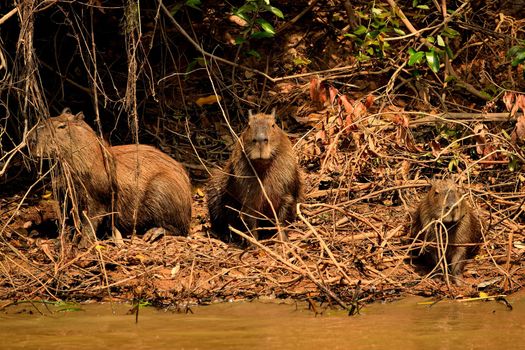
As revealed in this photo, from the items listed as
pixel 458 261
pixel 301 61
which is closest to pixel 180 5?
pixel 301 61

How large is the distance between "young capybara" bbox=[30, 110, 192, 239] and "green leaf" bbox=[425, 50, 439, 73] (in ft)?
7.71

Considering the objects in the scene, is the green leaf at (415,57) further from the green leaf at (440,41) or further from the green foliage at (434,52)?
the green leaf at (440,41)

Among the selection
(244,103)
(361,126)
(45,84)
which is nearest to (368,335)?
(361,126)

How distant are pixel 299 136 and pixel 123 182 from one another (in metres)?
1.93

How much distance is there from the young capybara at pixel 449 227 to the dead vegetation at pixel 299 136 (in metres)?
0.14

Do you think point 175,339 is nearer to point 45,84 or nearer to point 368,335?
point 368,335

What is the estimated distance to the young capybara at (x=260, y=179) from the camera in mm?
7930

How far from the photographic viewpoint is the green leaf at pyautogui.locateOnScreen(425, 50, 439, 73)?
9.06 m

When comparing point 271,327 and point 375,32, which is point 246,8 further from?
point 271,327

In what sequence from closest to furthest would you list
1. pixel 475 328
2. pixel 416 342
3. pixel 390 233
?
1. pixel 416 342
2. pixel 475 328
3. pixel 390 233

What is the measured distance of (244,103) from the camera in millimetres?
10023

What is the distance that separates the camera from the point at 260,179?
808cm

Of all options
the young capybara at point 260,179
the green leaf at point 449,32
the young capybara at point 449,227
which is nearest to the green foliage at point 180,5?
the young capybara at point 260,179

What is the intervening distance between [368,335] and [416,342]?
0.96 feet
